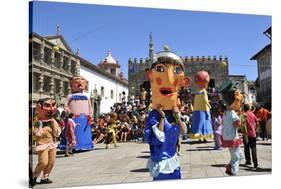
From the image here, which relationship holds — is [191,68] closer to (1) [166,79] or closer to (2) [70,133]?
(1) [166,79]

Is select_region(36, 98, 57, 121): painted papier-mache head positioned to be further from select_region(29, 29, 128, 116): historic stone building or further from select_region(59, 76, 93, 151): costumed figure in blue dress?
select_region(59, 76, 93, 151): costumed figure in blue dress

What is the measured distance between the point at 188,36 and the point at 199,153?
193 cm

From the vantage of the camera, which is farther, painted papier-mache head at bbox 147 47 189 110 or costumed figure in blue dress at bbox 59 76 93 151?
costumed figure in blue dress at bbox 59 76 93 151

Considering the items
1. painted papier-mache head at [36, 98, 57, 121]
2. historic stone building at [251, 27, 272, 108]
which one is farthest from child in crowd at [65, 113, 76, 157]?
historic stone building at [251, 27, 272, 108]

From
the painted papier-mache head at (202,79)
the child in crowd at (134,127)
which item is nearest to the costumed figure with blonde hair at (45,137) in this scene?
the child in crowd at (134,127)

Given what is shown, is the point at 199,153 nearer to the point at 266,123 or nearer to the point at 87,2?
the point at 266,123

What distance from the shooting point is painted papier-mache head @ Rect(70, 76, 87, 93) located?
6.85 m

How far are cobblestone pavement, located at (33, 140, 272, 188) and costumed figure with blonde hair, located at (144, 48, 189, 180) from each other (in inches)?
30.3

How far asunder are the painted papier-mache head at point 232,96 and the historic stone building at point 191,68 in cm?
31

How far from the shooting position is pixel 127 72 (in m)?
6.74

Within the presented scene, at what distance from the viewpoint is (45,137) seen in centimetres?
608

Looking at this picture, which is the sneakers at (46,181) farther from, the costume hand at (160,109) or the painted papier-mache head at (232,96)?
the painted papier-mache head at (232,96)

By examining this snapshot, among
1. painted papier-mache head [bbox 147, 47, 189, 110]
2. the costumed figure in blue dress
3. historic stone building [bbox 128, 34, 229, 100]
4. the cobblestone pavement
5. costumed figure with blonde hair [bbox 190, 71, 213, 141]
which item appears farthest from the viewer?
costumed figure with blonde hair [bbox 190, 71, 213, 141]

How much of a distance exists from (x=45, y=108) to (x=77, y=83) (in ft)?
3.15
